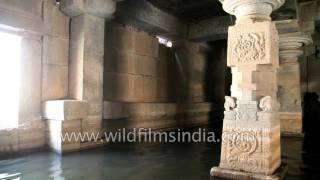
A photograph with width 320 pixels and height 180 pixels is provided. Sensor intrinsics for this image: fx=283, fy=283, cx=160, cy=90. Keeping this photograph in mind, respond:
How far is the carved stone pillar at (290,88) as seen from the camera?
7309mm

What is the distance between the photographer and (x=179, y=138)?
21.6 ft

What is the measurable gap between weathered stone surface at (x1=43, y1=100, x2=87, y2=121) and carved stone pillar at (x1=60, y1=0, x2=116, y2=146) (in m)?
0.20

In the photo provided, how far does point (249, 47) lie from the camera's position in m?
3.31

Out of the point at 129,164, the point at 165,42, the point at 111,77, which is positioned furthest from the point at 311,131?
the point at 129,164

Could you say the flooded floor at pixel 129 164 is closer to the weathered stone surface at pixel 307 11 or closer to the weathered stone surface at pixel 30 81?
the weathered stone surface at pixel 30 81

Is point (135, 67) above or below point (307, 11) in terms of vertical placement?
below

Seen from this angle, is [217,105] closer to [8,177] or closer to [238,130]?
[238,130]

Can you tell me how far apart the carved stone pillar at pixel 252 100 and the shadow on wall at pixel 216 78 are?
6.64m

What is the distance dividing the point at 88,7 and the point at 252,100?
136 inches

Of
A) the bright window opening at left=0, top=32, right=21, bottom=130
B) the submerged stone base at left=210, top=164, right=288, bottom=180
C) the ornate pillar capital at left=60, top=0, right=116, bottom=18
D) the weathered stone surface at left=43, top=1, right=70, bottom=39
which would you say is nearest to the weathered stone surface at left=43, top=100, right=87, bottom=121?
the bright window opening at left=0, top=32, right=21, bottom=130

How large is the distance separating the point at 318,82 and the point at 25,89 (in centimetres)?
931

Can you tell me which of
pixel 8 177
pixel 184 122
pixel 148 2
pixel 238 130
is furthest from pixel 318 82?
pixel 8 177

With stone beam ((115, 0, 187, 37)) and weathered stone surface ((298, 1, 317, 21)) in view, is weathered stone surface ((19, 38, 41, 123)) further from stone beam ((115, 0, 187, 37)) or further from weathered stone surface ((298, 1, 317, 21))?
weathered stone surface ((298, 1, 317, 21))

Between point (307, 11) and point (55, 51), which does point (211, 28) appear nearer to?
point (307, 11)
